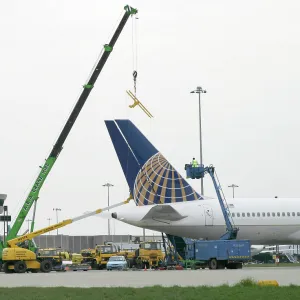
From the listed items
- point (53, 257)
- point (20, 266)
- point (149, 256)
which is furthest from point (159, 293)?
point (149, 256)

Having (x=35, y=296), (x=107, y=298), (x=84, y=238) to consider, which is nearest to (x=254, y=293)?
(x=107, y=298)

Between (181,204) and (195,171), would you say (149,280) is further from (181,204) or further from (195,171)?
(195,171)

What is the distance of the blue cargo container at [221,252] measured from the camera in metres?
48.8

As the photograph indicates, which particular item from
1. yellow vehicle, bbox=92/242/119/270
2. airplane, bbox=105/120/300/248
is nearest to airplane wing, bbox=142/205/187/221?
airplane, bbox=105/120/300/248

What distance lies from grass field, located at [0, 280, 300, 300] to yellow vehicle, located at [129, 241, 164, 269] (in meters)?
31.1

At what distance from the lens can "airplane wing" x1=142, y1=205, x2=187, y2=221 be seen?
49.2 metres

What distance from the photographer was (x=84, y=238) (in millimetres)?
143000

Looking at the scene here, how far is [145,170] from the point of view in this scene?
174ft

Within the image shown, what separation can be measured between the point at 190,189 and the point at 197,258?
5.32 metres

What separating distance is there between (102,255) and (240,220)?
15.6 m

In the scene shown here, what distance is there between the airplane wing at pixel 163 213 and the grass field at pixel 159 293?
2269 cm

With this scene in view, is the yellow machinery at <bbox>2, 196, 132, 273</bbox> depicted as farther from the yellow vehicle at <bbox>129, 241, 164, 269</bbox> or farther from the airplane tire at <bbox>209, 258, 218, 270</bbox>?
the airplane tire at <bbox>209, 258, 218, 270</bbox>

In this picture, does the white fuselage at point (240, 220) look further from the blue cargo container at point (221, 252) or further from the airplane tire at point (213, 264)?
the airplane tire at point (213, 264)

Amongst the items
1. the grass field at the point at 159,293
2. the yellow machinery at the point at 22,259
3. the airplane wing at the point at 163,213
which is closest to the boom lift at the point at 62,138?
the yellow machinery at the point at 22,259
